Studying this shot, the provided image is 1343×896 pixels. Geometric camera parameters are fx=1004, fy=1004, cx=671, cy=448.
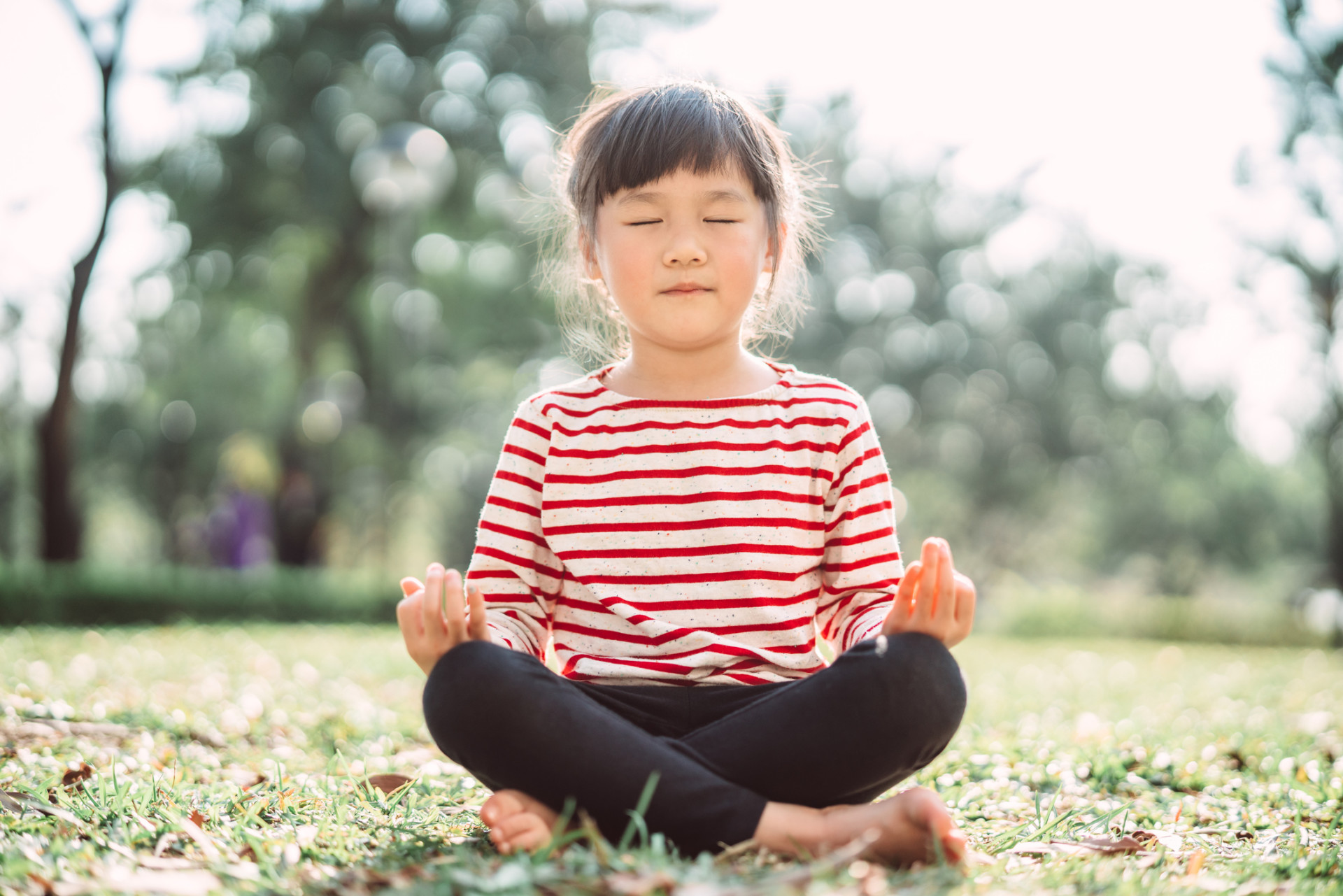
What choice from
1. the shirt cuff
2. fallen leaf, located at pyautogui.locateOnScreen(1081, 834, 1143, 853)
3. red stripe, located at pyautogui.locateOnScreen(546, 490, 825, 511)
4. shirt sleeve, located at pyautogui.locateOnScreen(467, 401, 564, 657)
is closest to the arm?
shirt sleeve, located at pyautogui.locateOnScreen(467, 401, 564, 657)

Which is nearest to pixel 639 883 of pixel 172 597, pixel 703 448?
pixel 703 448

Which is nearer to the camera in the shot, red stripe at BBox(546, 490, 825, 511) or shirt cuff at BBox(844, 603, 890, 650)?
shirt cuff at BBox(844, 603, 890, 650)

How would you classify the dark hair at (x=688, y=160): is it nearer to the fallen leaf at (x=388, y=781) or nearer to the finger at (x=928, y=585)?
the finger at (x=928, y=585)

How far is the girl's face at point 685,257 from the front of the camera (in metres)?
2.32

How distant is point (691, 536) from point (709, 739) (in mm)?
502

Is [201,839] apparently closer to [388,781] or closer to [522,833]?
[522,833]

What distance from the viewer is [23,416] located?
29.8 metres

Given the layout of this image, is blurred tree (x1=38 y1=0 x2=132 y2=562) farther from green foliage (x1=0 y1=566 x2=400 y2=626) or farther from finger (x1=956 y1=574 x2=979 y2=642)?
finger (x1=956 y1=574 x2=979 y2=642)

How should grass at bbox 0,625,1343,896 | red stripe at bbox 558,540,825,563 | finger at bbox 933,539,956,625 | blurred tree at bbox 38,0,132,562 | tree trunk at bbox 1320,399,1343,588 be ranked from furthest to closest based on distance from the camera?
tree trunk at bbox 1320,399,1343,588 < blurred tree at bbox 38,0,132,562 < red stripe at bbox 558,540,825,563 < finger at bbox 933,539,956,625 < grass at bbox 0,625,1343,896

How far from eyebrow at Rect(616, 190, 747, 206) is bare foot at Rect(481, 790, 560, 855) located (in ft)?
4.36

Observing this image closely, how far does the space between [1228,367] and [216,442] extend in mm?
27213

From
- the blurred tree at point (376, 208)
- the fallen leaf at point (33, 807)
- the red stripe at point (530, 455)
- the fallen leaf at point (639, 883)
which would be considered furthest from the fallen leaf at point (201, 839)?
the blurred tree at point (376, 208)

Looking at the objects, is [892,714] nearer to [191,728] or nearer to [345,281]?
[191,728]

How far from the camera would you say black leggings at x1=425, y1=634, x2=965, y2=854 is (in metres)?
1.80
